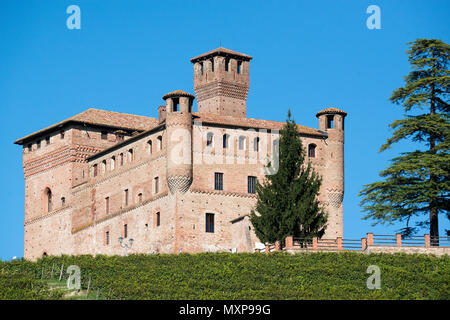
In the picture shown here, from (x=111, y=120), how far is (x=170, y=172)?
1452cm

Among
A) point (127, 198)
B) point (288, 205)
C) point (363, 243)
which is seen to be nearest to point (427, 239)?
point (363, 243)

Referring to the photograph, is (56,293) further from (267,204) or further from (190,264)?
(267,204)

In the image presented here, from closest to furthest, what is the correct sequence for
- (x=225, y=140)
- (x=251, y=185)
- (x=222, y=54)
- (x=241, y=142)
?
(x=225, y=140), (x=251, y=185), (x=241, y=142), (x=222, y=54)

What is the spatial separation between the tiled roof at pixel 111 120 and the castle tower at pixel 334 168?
14.9m

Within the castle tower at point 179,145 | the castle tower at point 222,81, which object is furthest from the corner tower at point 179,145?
the castle tower at point 222,81

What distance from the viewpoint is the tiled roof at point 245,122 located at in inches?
3139

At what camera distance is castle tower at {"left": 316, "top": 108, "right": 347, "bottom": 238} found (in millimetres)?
81375

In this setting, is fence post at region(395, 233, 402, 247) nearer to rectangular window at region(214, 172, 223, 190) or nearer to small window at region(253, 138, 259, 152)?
rectangular window at region(214, 172, 223, 190)

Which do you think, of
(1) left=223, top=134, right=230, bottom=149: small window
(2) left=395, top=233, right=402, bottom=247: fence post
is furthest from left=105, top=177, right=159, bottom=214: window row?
(2) left=395, top=233, right=402, bottom=247: fence post

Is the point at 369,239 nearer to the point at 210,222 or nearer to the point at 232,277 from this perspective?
the point at 232,277

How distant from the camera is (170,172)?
77562mm

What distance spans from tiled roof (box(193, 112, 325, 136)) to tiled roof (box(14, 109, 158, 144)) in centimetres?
1039

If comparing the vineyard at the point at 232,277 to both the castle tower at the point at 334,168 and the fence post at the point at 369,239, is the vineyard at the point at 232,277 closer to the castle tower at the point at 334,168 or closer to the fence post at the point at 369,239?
the fence post at the point at 369,239
